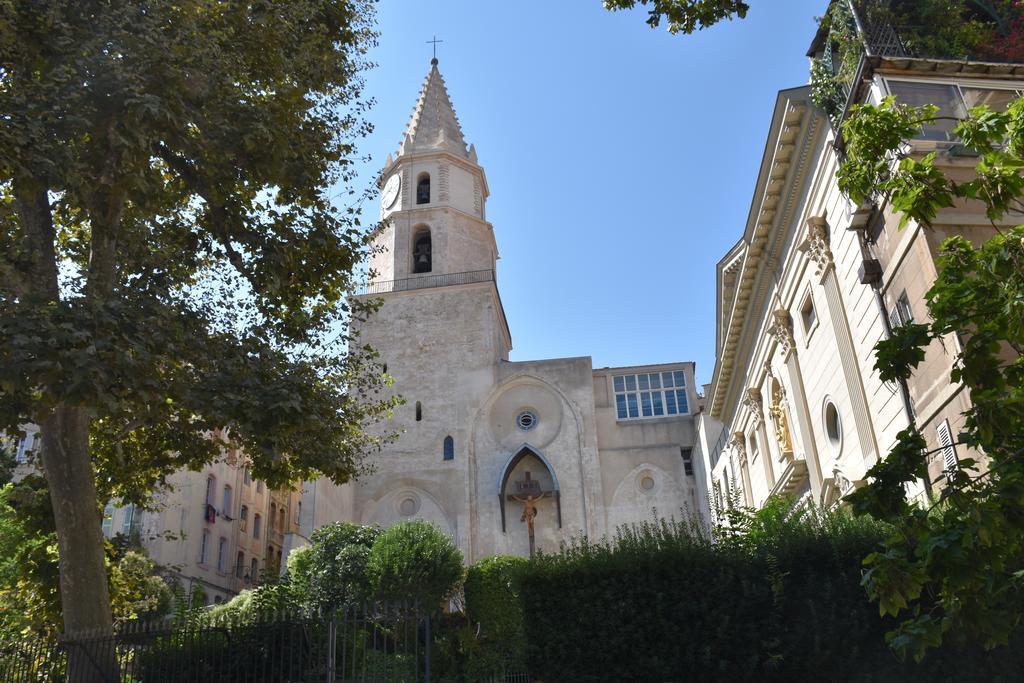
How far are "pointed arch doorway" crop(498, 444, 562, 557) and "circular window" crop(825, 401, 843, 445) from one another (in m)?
19.9

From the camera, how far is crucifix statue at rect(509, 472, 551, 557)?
3703cm

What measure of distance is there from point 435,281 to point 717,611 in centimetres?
3112

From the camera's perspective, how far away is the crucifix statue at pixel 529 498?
37.0m

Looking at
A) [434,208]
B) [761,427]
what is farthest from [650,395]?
[761,427]

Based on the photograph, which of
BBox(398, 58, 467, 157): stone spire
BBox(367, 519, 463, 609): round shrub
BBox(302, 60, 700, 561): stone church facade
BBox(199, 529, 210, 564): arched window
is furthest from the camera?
BBox(398, 58, 467, 157): stone spire

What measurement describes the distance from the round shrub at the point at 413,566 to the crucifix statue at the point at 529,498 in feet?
36.7

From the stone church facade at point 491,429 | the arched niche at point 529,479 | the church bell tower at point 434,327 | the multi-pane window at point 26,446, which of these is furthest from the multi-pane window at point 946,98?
the arched niche at point 529,479

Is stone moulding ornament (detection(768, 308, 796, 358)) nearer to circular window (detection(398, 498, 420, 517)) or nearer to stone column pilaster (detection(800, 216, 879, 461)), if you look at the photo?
stone column pilaster (detection(800, 216, 879, 461))

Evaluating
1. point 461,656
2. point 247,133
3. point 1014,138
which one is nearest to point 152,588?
point 461,656

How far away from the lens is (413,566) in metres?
25.0

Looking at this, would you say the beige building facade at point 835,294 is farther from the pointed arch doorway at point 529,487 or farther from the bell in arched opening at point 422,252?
the bell in arched opening at point 422,252

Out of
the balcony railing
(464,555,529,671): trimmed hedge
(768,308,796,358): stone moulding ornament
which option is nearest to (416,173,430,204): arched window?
the balcony railing

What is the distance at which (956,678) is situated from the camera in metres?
11.4

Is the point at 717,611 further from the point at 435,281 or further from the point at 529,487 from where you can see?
the point at 435,281
